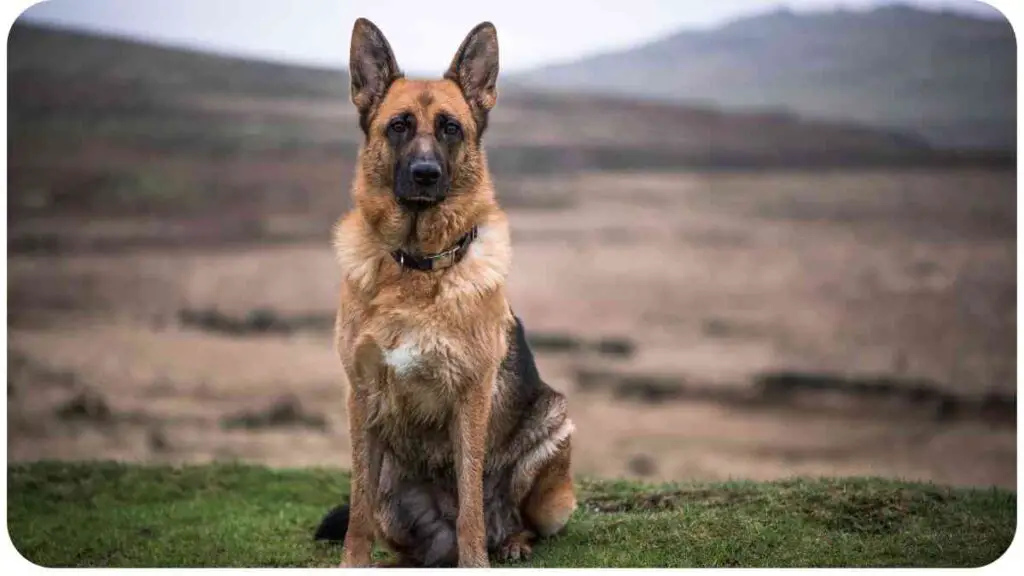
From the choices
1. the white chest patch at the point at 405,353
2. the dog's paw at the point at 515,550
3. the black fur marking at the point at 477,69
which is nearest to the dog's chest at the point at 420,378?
the white chest patch at the point at 405,353

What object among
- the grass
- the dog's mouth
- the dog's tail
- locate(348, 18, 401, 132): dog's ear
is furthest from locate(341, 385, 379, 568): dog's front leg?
locate(348, 18, 401, 132): dog's ear

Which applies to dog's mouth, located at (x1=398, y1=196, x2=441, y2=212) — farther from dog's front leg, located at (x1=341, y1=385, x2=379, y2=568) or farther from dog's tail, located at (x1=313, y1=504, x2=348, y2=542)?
dog's tail, located at (x1=313, y1=504, x2=348, y2=542)

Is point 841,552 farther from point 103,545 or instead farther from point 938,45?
point 938,45

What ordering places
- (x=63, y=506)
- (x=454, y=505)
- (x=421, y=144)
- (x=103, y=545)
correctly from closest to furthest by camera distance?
(x=421, y=144)
(x=454, y=505)
(x=103, y=545)
(x=63, y=506)

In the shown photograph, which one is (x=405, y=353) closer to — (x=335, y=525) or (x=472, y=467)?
(x=472, y=467)

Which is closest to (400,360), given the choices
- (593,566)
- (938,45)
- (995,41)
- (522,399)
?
(522,399)

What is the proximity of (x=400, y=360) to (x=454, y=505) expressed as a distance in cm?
78

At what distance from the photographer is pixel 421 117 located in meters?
4.60

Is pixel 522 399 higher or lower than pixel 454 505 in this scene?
higher

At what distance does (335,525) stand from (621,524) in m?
1.42

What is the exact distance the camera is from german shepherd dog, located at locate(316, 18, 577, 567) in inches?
181

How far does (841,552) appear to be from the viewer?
530cm

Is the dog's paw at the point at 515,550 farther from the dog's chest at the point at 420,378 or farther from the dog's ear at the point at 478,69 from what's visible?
the dog's ear at the point at 478,69

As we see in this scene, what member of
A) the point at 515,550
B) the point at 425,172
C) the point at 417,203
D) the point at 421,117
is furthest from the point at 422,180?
the point at 515,550
